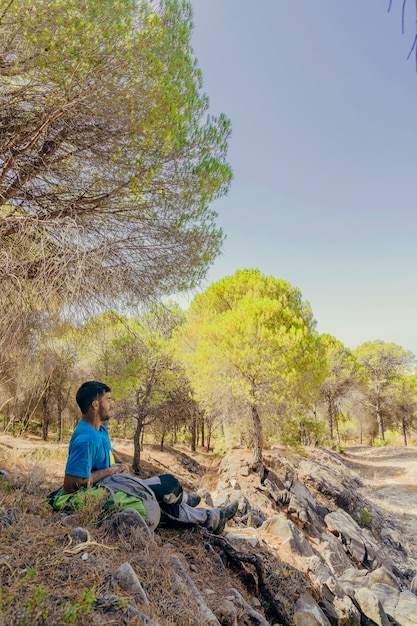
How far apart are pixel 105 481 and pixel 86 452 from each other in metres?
0.34

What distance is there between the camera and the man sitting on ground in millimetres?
2999

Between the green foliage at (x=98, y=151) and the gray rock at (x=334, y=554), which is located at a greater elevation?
the green foliage at (x=98, y=151)

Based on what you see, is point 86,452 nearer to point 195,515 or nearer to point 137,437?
point 195,515

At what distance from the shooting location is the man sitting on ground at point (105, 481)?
9.84 feet


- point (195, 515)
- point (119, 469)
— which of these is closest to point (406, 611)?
point (195, 515)

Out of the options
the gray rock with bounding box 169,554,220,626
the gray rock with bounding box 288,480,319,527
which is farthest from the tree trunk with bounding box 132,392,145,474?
the gray rock with bounding box 169,554,220,626

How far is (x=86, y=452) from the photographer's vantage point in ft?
9.99

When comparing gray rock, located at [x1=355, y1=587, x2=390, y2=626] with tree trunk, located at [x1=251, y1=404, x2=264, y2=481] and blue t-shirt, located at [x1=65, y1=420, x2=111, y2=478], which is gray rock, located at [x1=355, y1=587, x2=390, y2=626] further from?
tree trunk, located at [x1=251, y1=404, x2=264, y2=481]

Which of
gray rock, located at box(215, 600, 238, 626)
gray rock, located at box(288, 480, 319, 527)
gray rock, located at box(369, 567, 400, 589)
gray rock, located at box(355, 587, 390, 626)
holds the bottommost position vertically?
gray rock, located at box(288, 480, 319, 527)

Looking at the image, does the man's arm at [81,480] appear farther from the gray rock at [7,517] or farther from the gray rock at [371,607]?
the gray rock at [371,607]

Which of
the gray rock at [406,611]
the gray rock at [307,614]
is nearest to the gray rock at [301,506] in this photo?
the gray rock at [406,611]

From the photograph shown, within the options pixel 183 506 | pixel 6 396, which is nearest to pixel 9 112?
pixel 183 506

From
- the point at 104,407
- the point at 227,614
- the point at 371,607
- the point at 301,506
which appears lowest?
the point at 301,506

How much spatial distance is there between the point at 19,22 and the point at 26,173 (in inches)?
71.9
